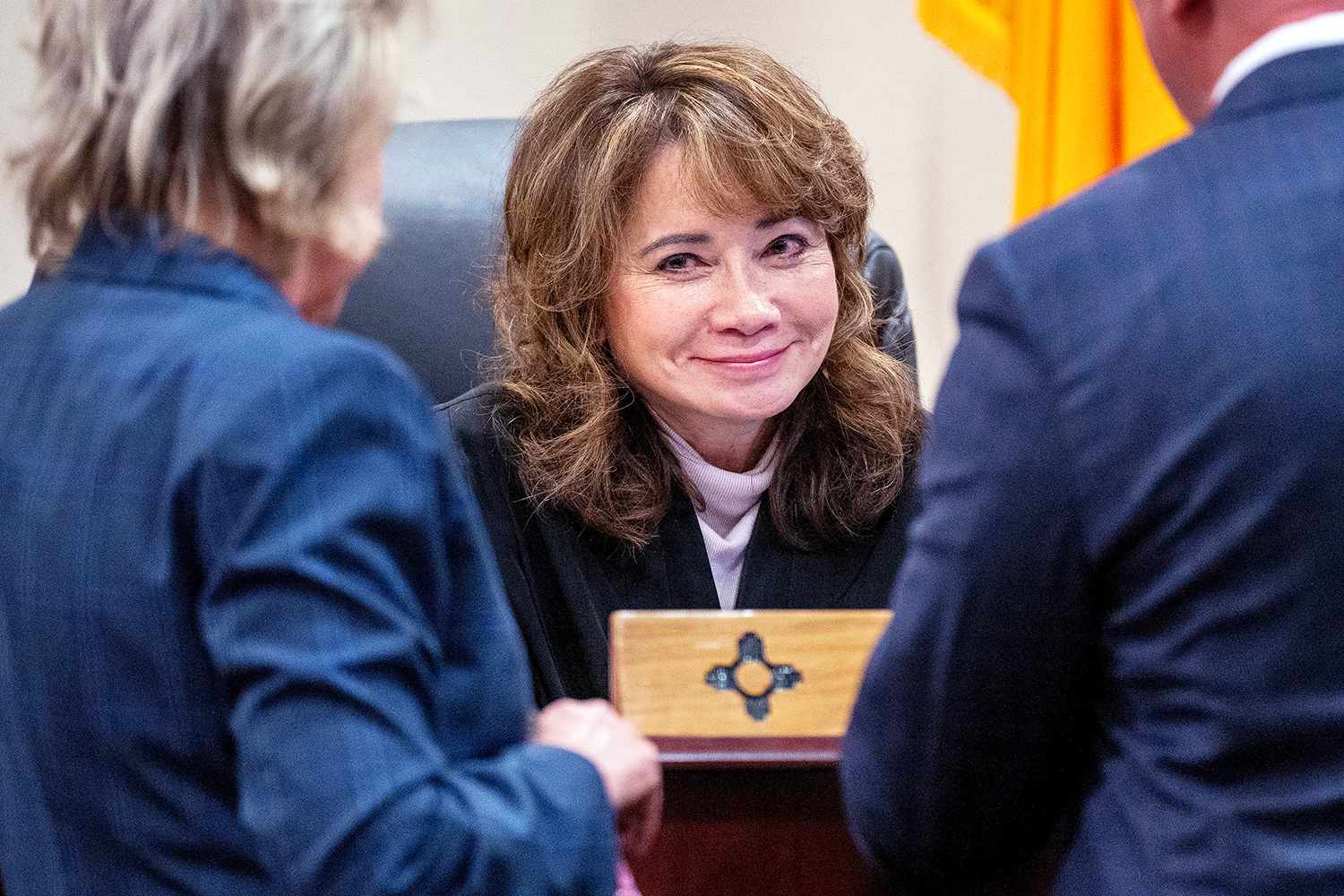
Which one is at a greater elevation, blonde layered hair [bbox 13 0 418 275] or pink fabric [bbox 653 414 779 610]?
blonde layered hair [bbox 13 0 418 275]

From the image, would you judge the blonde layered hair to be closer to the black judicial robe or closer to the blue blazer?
the blue blazer

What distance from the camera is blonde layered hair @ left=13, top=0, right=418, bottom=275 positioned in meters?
0.86

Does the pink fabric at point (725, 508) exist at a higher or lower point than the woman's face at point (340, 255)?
lower

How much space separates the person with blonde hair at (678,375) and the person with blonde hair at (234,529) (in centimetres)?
97

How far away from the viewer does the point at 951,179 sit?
335cm

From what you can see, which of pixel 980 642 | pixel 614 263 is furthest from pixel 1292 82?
pixel 614 263

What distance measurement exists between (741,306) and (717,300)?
0.03m

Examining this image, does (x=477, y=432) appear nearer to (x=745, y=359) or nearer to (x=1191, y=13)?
(x=745, y=359)

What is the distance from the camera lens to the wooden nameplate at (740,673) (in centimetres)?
129

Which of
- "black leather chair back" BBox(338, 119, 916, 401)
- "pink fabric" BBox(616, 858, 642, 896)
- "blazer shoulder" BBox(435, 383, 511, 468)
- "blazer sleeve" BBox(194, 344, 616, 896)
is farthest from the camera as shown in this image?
"black leather chair back" BBox(338, 119, 916, 401)

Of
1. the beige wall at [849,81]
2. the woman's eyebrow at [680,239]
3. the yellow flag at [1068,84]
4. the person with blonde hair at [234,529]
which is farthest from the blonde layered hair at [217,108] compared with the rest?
the beige wall at [849,81]

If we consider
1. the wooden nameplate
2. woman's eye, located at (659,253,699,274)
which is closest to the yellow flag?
woman's eye, located at (659,253,699,274)

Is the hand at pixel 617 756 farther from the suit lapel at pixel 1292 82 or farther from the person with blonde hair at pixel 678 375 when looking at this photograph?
the person with blonde hair at pixel 678 375

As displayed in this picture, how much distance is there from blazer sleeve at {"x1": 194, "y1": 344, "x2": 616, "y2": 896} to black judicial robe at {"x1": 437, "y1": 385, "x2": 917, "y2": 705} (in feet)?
3.26
